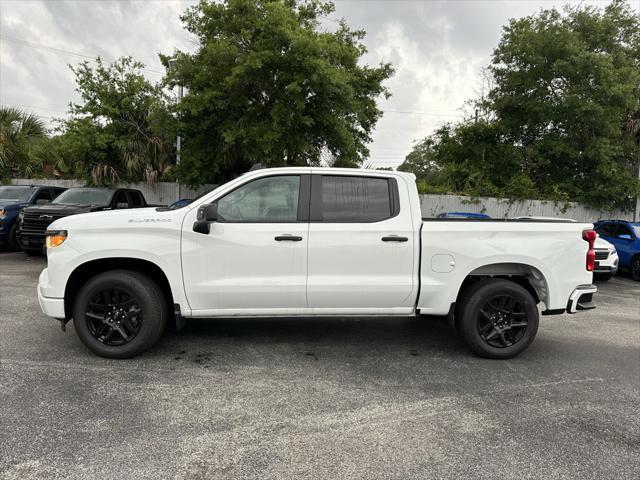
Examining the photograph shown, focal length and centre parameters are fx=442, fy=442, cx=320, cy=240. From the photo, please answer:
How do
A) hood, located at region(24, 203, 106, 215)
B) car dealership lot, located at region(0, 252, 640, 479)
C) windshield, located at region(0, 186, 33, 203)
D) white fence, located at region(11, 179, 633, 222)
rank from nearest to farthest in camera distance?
car dealership lot, located at region(0, 252, 640, 479) < hood, located at region(24, 203, 106, 215) < windshield, located at region(0, 186, 33, 203) < white fence, located at region(11, 179, 633, 222)

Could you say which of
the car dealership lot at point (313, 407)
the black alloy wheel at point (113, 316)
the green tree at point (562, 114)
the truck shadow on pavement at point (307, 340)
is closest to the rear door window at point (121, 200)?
the car dealership lot at point (313, 407)

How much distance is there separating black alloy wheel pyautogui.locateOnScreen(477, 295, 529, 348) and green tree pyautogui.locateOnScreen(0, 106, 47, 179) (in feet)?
69.0

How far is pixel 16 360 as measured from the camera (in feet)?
13.8

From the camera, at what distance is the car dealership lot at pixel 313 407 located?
2674 millimetres

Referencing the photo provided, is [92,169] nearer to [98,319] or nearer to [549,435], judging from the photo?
A: [98,319]

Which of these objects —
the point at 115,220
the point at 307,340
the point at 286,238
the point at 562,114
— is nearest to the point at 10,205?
the point at 115,220


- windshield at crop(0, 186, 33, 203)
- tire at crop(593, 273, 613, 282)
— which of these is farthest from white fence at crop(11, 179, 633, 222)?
tire at crop(593, 273, 613, 282)

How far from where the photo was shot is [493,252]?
4.39 metres

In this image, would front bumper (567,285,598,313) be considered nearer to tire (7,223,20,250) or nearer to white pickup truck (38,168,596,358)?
white pickup truck (38,168,596,358)

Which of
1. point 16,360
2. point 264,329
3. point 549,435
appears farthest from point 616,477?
point 16,360

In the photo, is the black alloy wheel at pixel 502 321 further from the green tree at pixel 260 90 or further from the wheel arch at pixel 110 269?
A: the green tree at pixel 260 90

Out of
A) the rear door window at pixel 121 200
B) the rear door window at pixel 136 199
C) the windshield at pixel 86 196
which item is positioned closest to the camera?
the windshield at pixel 86 196

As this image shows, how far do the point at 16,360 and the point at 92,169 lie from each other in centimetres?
1512

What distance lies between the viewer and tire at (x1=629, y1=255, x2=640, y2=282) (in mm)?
11438
